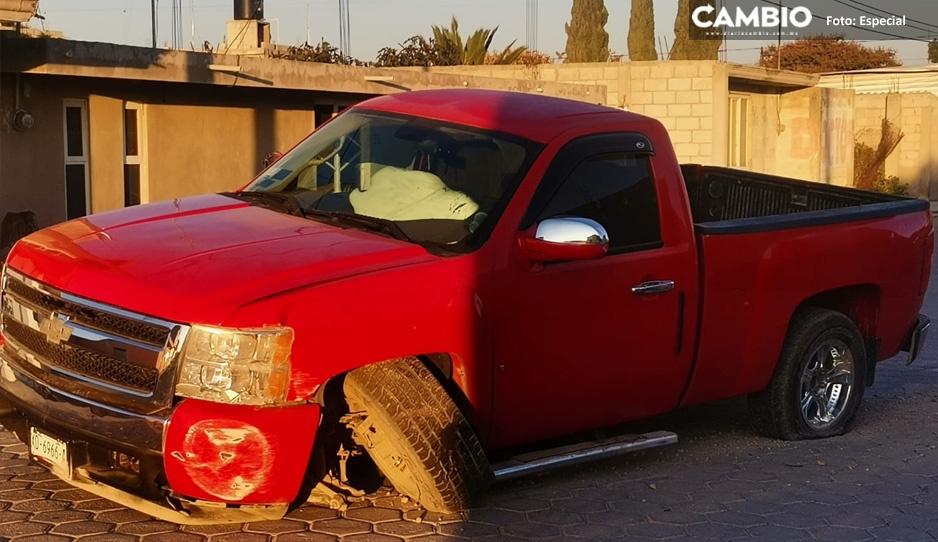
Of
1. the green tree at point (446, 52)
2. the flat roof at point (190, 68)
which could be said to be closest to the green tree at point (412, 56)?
the green tree at point (446, 52)

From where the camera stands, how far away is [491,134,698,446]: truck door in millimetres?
5594

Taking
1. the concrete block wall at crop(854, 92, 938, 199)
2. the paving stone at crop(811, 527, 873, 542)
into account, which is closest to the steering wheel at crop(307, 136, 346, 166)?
the paving stone at crop(811, 527, 873, 542)

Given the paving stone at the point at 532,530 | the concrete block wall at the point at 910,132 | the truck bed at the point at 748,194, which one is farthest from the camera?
the concrete block wall at the point at 910,132

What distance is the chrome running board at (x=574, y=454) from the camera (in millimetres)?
5688

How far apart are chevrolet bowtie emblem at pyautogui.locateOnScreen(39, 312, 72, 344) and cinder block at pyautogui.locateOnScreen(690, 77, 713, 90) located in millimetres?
23369

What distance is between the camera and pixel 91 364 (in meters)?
4.85

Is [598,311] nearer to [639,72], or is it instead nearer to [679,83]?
[679,83]

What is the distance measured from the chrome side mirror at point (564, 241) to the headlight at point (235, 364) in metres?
1.35

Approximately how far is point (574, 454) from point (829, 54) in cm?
7244

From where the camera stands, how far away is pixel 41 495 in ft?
18.3

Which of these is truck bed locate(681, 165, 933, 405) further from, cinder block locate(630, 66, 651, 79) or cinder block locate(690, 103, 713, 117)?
cinder block locate(630, 66, 651, 79)

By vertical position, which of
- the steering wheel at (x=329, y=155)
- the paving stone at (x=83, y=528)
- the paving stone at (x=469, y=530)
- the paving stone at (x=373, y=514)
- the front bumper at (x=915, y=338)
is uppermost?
the steering wheel at (x=329, y=155)

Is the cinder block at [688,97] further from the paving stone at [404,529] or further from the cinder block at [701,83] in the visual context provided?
the paving stone at [404,529]

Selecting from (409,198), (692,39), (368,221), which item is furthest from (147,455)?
(692,39)
